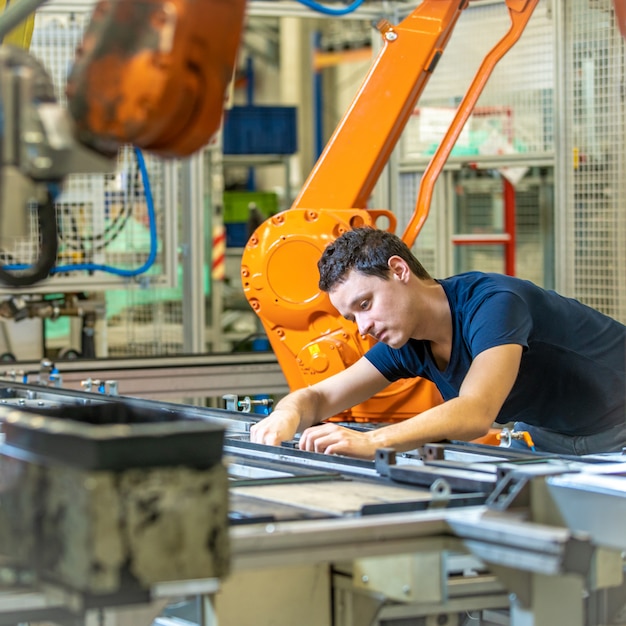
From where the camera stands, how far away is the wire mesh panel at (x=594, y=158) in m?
4.73

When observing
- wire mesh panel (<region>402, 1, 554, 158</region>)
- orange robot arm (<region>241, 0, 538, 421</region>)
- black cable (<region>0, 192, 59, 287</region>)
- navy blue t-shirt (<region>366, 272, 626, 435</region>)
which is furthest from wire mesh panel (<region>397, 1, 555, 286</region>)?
black cable (<region>0, 192, 59, 287</region>)

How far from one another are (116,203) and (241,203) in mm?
2636

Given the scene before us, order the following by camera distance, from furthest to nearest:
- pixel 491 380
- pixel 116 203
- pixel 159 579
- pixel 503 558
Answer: pixel 116 203 → pixel 491 380 → pixel 503 558 → pixel 159 579

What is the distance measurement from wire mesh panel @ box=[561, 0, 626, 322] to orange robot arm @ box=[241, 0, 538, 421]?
43.2 inches

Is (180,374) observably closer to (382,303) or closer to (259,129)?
(382,303)

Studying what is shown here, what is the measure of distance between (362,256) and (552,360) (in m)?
0.53

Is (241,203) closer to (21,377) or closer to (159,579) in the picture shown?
(21,377)

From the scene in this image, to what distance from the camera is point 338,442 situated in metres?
2.47

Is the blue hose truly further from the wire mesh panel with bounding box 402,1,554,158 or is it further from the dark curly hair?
the dark curly hair

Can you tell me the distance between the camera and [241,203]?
310 inches

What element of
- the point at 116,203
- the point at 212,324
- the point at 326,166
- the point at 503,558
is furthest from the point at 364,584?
the point at 212,324

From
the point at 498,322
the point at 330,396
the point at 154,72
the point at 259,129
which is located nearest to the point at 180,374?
the point at 330,396

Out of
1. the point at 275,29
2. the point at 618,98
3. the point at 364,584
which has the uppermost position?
the point at 275,29

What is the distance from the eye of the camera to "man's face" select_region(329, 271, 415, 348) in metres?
2.82
